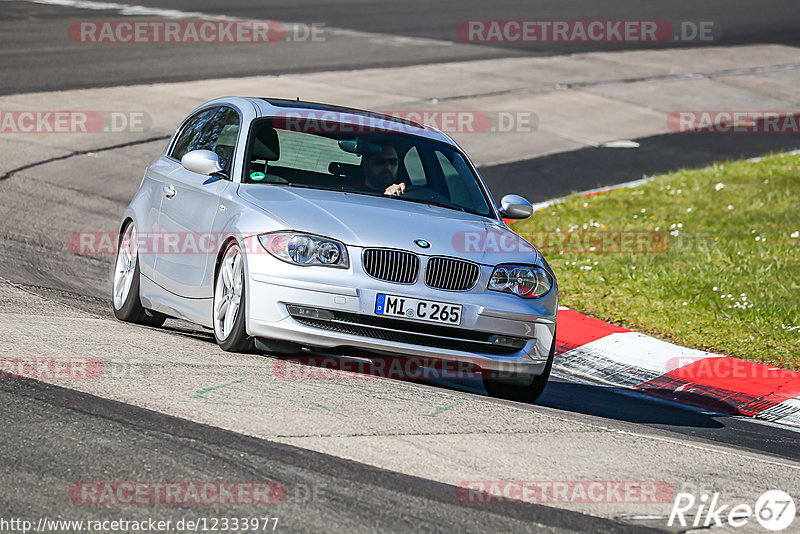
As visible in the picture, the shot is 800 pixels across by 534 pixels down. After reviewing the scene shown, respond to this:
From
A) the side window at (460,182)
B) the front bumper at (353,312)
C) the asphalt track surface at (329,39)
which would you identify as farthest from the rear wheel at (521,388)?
the asphalt track surface at (329,39)

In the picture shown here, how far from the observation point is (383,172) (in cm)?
797

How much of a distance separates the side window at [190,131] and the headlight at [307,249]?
2242 millimetres

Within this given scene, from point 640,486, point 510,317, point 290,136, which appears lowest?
point 640,486

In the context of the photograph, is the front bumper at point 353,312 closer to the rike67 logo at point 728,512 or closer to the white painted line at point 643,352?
the rike67 logo at point 728,512

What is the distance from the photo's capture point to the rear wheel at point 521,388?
7.48 meters

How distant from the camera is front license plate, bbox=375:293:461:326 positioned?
674 centimetres

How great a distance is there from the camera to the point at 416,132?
28.1ft

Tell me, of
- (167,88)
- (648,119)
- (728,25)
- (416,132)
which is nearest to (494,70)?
(648,119)

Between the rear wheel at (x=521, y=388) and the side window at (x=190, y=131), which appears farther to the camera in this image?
the side window at (x=190, y=131)

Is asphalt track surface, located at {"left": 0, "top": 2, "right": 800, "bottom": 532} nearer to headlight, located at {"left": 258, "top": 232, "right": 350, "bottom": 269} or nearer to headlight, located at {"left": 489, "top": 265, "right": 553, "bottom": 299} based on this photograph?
headlight, located at {"left": 489, "top": 265, "right": 553, "bottom": 299}

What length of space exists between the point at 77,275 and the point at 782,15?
28.7 meters

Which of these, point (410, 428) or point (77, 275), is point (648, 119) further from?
point (410, 428)

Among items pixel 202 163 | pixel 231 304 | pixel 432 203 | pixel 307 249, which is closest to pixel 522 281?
pixel 432 203

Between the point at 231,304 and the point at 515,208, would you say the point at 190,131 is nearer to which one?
the point at 231,304
